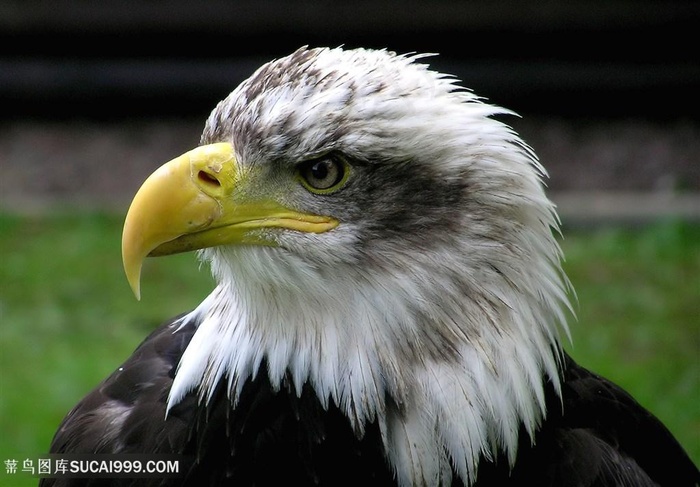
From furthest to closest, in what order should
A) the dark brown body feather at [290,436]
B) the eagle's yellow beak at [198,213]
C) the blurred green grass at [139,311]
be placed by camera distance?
the blurred green grass at [139,311] < the dark brown body feather at [290,436] < the eagle's yellow beak at [198,213]

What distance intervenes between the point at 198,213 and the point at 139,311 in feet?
13.5

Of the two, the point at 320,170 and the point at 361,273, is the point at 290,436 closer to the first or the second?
the point at 361,273

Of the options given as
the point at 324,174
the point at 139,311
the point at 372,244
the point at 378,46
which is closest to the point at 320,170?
the point at 324,174

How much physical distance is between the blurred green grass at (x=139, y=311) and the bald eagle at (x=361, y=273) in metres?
2.34

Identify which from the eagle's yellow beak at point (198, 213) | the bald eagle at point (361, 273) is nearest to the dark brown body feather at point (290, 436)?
the bald eagle at point (361, 273)

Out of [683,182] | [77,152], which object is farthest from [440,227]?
[77,152]

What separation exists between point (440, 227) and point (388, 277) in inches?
7.1

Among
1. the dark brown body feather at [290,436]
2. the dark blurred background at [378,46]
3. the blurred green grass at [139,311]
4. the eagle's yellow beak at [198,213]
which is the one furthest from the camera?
the dark blurred background at [378,46]

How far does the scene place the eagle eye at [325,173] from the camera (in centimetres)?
271

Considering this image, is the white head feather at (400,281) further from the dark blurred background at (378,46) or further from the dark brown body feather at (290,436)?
the dark blurred background at (378,46)

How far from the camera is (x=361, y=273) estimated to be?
2.70 meters

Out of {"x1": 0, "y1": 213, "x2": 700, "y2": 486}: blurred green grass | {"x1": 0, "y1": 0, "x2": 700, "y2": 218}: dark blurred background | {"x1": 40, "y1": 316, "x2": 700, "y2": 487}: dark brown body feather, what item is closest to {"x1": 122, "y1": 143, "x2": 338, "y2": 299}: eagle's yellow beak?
{"x1": 40, "y1": 316, "x2": 700, "y2": 487}: dark brown body feather

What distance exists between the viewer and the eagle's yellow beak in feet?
8.71

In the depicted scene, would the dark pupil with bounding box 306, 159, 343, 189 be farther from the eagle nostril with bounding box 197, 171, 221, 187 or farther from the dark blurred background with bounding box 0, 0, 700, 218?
the dark blurred background with bounding box 0, 0, 700, 218
